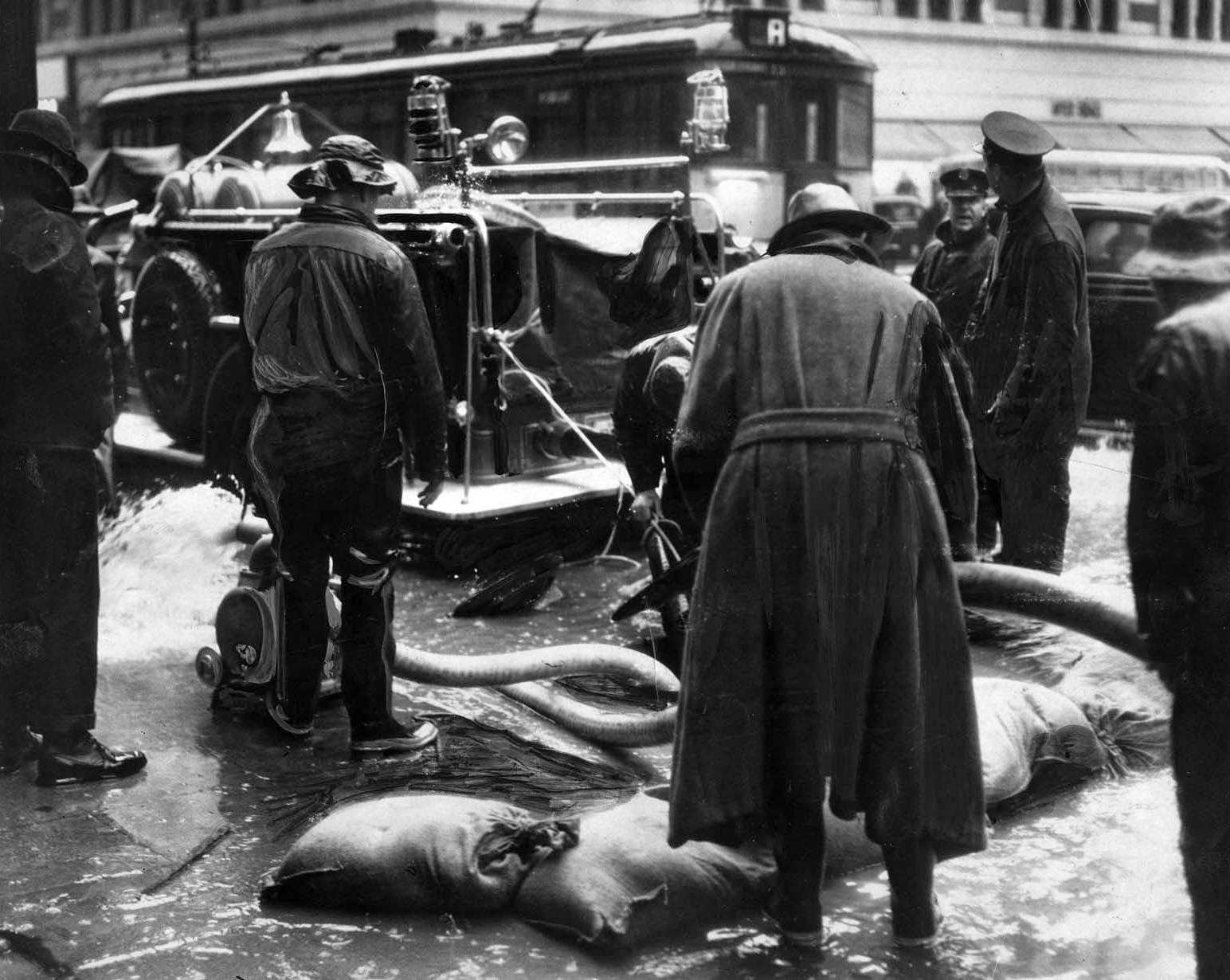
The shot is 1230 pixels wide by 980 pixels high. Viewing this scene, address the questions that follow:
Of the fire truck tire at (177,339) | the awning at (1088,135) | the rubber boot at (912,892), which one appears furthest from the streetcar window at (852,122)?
the rubber boot at (912,892)

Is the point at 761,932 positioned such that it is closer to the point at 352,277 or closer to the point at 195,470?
the point at 352,277

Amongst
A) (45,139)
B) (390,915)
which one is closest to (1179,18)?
(390,915)

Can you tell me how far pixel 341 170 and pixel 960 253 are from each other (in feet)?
15.1

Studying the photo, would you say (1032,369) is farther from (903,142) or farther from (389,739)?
(903,142)

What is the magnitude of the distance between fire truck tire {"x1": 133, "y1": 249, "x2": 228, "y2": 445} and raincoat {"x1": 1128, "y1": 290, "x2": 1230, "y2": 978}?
7.92 meters

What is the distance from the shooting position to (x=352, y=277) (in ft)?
16.6

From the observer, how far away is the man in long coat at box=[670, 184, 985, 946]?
11.6 feet

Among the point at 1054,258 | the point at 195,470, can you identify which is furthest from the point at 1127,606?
the point at 195,470

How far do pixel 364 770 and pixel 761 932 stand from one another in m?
1.67

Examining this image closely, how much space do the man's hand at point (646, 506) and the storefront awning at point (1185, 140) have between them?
238 cm

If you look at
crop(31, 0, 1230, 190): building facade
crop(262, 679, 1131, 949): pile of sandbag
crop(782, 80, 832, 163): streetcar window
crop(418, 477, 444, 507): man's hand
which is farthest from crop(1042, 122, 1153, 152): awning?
crop(782, 80, 832, 163): streetcar window

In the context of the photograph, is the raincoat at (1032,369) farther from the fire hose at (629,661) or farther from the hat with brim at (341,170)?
the hat with brim at (341,170)

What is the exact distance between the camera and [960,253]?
8.72 meters

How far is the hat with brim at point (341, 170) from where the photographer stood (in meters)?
5.12
